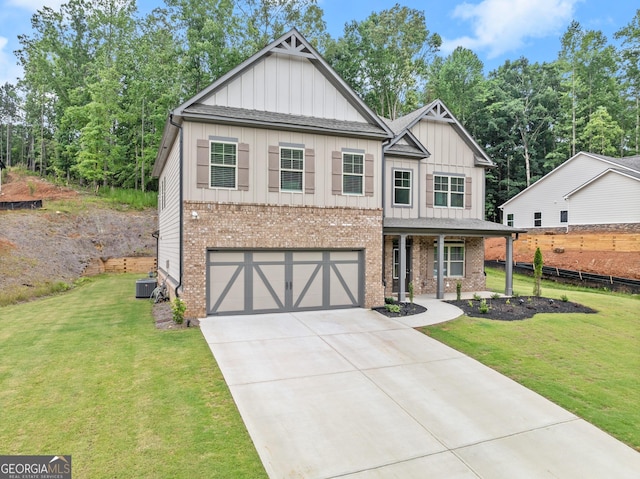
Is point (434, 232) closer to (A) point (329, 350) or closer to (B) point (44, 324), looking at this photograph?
(A) point (329, 350)

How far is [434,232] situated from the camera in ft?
49.8

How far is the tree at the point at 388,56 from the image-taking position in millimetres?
35906

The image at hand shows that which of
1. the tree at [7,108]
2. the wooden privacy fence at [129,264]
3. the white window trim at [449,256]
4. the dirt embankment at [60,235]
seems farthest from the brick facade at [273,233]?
the tree at [7,108]

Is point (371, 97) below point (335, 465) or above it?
above

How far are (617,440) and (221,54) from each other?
3452cm

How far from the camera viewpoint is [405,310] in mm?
12953

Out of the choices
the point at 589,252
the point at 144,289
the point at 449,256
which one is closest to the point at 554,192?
the point at 589,252

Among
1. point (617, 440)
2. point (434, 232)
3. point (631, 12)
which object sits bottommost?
point (617, 440)

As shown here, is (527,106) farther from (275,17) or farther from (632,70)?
(275,17)

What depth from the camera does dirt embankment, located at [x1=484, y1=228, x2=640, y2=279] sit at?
2131 centimetres

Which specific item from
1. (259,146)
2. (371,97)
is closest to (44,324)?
(259,146)

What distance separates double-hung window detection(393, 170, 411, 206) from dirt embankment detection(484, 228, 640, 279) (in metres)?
14.3

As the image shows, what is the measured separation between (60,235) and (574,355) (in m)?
27.5

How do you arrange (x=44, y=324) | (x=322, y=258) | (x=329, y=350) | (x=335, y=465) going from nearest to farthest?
(x=335, y=465) → (x=329, y=350) → (x=44, y=324) → (x=322, y=258)
